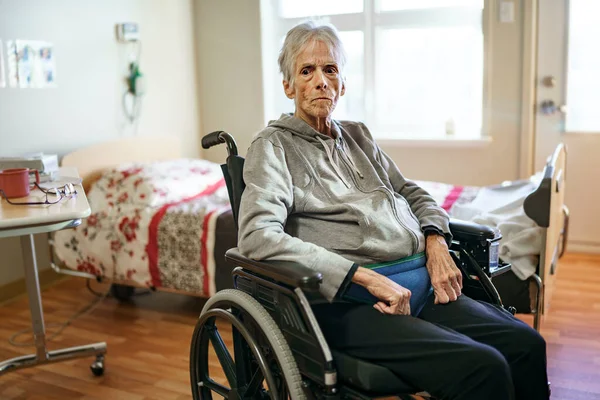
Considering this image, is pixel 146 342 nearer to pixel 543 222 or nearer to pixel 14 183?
pixel 14 183

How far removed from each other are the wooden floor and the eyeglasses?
26.4 inches

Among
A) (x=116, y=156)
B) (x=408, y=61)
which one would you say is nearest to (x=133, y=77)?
(x=116, y=156)

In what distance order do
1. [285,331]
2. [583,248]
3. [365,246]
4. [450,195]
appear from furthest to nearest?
[583,248] < [450,195] < [365,246] < [285,331]

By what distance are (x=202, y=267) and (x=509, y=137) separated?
1.97 m

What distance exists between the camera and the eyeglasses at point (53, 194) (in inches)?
73.8

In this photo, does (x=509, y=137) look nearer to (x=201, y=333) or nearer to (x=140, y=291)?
(x=140, y=291)

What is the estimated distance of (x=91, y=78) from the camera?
11.1 ft

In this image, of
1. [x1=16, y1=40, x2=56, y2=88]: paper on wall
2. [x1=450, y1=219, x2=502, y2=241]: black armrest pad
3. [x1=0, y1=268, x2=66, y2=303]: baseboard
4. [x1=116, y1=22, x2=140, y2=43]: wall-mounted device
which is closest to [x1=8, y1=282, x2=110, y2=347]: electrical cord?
[x1=0, y1=268, x2=66, y2=303]: baseboard

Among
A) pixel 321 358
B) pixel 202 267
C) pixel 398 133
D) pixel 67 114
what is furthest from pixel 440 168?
pixel 321 358

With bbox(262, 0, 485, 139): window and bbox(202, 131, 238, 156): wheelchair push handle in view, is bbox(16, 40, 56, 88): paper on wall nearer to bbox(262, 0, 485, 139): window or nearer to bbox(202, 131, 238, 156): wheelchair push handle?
bbox(262, 0, 485, 139): window

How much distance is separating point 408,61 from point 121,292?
214cm

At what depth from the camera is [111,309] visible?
2953 millimetres

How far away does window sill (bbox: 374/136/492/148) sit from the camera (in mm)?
3746

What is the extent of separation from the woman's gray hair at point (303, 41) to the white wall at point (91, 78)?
1.79 m
